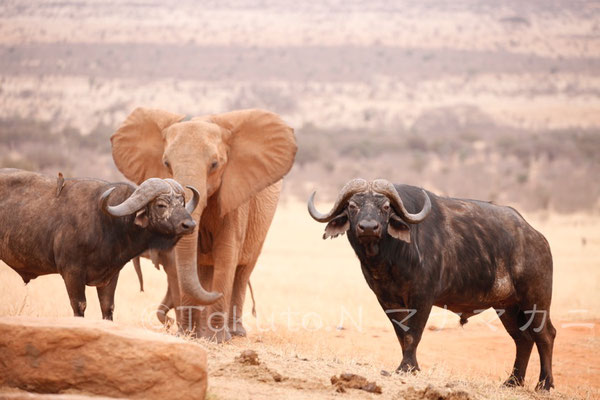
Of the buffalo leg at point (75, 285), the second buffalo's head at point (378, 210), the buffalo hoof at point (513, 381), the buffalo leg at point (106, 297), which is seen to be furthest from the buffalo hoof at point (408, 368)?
the buffalo leg at point (75, 285)

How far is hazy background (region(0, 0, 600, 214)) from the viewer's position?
4169cm

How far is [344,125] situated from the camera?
220 feet

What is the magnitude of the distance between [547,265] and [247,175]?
3.75 meters

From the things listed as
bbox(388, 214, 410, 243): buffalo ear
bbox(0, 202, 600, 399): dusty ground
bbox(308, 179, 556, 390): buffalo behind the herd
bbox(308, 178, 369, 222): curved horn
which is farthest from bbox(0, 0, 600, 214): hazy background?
bbox(388, 214, 410, 243): buffalo ear

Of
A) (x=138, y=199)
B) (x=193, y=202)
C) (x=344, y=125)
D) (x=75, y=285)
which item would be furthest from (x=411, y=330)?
(x=344, y=125)

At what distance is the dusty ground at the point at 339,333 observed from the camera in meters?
7.75

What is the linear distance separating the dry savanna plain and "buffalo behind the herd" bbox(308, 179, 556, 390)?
59 cm

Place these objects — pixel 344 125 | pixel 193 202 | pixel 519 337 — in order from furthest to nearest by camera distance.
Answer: pixel 344 125
pixel 519 337
pixel 193 202

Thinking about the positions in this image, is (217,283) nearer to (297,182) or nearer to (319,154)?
(297,182)

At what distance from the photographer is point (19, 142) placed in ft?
139

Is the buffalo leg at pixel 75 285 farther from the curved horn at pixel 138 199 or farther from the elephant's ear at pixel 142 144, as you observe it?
the elephant's ear at pixel 142 144

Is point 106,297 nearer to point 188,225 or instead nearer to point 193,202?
point 193,202

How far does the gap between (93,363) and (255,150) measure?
5739 mm

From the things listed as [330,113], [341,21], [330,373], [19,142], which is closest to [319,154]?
[19,142]
